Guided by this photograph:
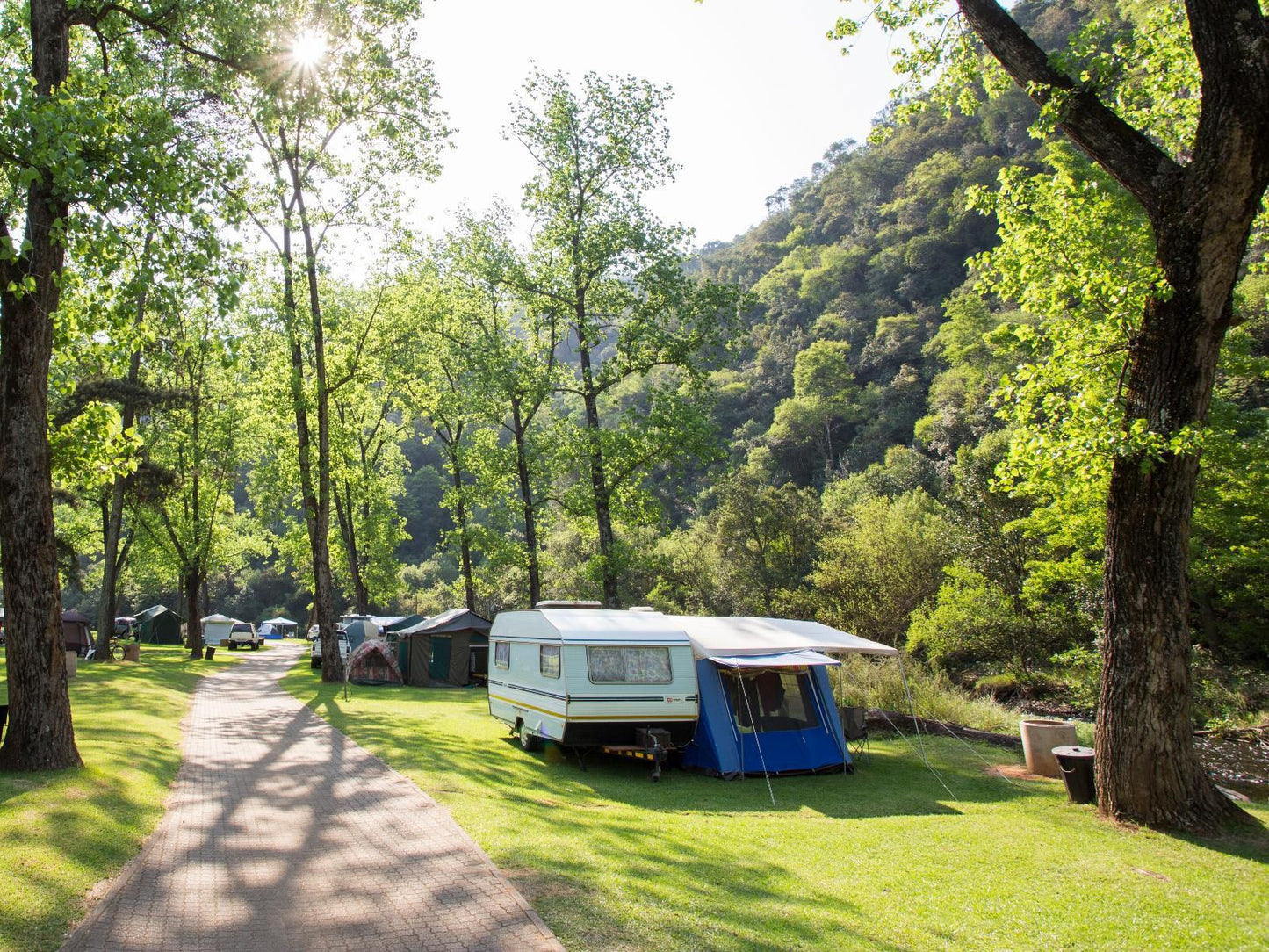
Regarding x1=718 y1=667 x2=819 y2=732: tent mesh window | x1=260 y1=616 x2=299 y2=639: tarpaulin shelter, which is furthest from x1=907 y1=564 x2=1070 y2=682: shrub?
A: x1=260 y1=616 x2=299 y2=639: tarpaulin shelter

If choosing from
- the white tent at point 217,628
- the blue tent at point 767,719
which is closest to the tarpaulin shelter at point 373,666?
the blue tent at point 767,719

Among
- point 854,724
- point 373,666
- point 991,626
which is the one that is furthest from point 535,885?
point 373,666

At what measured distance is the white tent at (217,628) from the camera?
49.9 metres

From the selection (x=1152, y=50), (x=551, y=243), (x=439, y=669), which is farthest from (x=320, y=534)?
(x=1152, y=50)

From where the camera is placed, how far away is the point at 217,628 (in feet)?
166

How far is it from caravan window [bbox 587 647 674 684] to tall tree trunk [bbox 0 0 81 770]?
248 inches

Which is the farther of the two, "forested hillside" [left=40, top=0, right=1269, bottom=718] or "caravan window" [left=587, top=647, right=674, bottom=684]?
"caravan window" [left=587, top=647, right=674, bottom=684]

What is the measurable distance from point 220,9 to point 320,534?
1419 cm

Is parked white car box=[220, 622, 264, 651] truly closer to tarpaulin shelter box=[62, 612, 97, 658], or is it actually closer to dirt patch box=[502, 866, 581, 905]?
tarpaulin shelter box=[62, 612, 97, 658]

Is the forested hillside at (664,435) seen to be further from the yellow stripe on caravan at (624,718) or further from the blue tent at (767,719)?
the yellow stripe on caravan at (624,718)

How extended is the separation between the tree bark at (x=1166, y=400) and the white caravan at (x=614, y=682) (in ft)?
18.0

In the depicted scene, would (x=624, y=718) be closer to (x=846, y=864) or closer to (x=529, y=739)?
(x=529, y=739)

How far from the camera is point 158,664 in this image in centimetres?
2730

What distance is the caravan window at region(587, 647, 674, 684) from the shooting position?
11.6 meters
